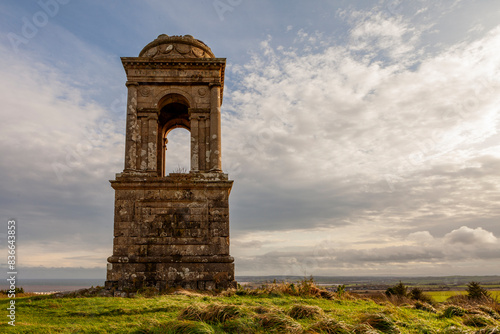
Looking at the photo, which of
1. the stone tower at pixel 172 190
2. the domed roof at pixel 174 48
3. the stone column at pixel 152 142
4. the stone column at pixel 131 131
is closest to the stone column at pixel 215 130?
the stone tower at pixel 172 190

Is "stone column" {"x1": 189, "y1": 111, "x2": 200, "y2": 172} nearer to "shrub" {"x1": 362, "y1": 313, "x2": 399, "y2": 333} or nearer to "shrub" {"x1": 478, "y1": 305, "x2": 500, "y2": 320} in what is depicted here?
"shrub" {"x1": 362, "y1": 313, "x2": 399, "y2": 333}

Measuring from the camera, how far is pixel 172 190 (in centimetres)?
1500

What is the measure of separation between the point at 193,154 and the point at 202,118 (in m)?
1.66

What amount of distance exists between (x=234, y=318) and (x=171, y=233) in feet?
25.7

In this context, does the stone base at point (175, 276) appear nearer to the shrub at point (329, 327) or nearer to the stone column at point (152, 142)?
the stone column at point (152, 142)

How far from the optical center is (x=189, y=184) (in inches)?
591

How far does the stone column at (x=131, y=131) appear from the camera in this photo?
51.4 ft

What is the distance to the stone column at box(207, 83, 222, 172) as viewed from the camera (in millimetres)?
15707

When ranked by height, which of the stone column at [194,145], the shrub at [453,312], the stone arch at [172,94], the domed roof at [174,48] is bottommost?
the shrub at [453,312]

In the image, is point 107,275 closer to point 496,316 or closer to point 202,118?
point 202,118

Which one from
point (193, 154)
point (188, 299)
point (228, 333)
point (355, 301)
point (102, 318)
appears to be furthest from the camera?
point (193, 154)

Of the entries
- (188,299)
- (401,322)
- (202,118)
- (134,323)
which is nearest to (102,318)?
(134,323)

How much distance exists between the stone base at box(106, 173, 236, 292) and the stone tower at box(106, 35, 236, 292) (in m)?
0.04

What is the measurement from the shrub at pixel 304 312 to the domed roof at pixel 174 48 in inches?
487
